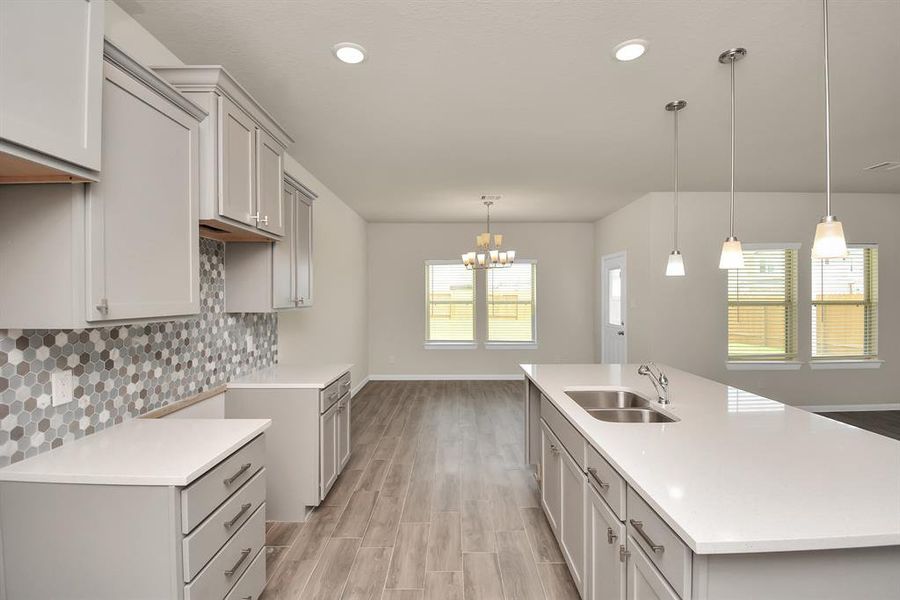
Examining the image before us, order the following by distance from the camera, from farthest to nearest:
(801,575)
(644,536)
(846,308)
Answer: (846,308) → (644,536) → (801,575)

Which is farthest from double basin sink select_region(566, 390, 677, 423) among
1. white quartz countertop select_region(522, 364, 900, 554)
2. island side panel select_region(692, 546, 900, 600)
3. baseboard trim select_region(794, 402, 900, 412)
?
baseboard trim select_region(794, 402, 900, 412)

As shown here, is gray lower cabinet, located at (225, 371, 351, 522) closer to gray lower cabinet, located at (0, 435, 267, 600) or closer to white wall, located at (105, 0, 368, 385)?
white wall, located at (105, 0, 368, 385)

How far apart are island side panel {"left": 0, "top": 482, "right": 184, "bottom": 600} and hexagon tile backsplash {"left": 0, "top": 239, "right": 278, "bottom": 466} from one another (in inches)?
9.7

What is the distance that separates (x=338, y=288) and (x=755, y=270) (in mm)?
5348

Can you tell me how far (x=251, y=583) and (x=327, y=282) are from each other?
3572 mm

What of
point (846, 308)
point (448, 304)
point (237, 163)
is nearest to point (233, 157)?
point (237, 163)

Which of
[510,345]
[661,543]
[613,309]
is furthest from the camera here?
[510,345]

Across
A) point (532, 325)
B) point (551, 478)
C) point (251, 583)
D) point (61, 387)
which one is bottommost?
point (251, 583)

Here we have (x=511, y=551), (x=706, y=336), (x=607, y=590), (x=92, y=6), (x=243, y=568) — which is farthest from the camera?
(x=706, y=336)

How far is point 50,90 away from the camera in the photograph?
115cm

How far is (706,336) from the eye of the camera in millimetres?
5418

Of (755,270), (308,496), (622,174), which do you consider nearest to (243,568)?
(308,496)

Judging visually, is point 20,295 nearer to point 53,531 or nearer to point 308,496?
point 53,531

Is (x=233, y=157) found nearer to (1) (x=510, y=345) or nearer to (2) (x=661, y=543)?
(2) (x=661, y=543)
